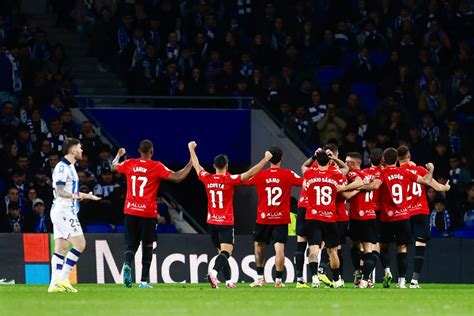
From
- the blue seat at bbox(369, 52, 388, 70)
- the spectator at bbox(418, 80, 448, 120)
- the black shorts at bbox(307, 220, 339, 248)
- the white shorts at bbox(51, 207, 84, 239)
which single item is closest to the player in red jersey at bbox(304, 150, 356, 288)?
the black shorts at bbox(307, 220, 339, 248)

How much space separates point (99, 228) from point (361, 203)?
622 centimetres

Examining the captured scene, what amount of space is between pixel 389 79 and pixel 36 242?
9923 millimetres

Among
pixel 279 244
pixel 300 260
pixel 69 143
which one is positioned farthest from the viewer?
pixel 279 244

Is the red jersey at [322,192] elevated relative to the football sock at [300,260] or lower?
elevated

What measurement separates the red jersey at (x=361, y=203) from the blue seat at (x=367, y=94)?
354 inches

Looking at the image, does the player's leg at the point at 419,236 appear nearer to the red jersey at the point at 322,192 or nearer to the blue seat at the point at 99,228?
the red jersey at the point at 322,192

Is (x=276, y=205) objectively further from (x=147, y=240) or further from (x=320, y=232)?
(x=147, y=240)

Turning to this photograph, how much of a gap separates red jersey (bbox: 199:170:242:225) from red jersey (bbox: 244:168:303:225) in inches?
25.3

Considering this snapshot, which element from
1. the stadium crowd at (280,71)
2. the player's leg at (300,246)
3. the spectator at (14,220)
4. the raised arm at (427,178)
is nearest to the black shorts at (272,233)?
the player's leg at (300,246)

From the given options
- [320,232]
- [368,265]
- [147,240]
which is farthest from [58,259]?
[368,265]

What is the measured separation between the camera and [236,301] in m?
20.0

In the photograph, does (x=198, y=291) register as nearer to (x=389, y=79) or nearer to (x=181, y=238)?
(x=181, y=238)

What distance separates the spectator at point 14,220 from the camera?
92.8 ft

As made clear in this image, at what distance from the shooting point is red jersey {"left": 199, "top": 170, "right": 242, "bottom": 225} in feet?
78.3
